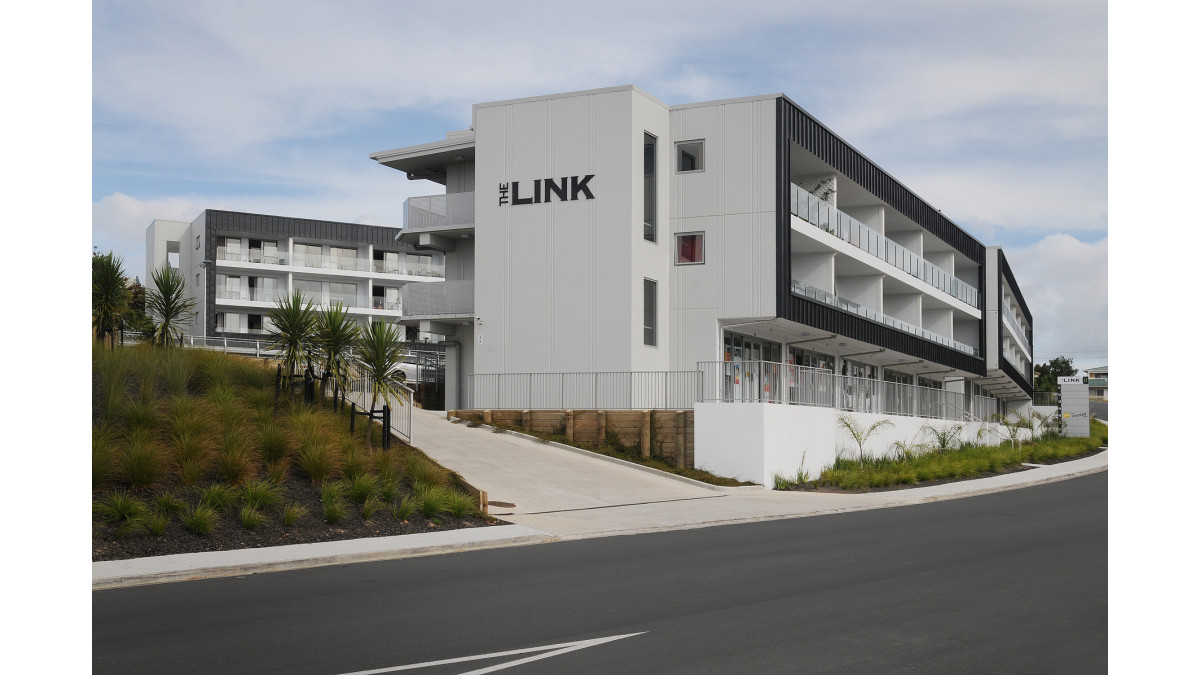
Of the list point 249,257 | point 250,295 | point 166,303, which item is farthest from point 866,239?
point 249,257

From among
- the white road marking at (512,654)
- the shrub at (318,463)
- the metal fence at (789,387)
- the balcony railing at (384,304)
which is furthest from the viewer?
the balcony railing at (384,304)

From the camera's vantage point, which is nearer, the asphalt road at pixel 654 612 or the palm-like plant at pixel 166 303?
the asphalt road at pixel 654 612

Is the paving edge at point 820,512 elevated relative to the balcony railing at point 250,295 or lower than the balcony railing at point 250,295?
lower

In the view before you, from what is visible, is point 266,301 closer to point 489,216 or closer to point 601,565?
point 489,216

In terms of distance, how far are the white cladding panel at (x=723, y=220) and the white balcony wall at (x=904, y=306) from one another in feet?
57.8

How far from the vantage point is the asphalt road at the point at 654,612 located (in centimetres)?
750

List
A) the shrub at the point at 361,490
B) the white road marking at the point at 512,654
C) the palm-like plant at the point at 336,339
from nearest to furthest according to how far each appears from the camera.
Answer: the white road marking at the point at 512,654 < the shrub at the point at 361,490 < the palm-like plant at the point at 336,339

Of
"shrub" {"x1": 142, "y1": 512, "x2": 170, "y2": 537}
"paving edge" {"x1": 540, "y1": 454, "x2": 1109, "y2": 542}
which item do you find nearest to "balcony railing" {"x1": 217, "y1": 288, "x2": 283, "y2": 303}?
"paving edge" {"x1": 540, "y1": 454, "x2": 1109, "y2": 542}

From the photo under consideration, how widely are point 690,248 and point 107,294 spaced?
1651 cm

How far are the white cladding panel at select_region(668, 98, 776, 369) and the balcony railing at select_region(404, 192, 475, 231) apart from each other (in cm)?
699

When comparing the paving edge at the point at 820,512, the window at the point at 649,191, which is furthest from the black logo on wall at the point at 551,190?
the paving edge at the point at 820,512

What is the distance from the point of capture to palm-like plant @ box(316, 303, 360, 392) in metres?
20.6

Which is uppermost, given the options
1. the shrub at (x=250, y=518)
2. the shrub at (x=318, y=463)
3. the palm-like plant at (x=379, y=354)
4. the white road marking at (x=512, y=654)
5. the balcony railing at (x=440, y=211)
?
the balcony railing at (x=440, y=211)

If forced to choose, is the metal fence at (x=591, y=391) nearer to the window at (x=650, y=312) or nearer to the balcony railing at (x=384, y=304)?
the window at (x=650, y=312)
